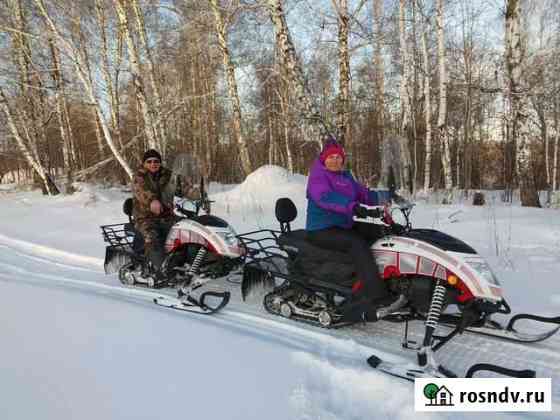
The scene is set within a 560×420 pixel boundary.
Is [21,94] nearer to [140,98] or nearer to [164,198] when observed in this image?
[140,98]

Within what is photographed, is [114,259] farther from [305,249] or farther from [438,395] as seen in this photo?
[438,395]

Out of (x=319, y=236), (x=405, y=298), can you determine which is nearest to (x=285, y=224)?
(x=319, y=236)

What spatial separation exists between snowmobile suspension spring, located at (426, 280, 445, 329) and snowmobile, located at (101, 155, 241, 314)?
Answer: 1.77m

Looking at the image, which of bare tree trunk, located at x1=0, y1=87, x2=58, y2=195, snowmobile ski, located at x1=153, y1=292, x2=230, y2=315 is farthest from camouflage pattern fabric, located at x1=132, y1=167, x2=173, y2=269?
bare tree trunk, located at x1=0, y1=87, x2=58, y2=195

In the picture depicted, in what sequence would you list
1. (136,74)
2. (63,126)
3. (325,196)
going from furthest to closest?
1. (63,126)
2. (136,74)
3. (325,196)

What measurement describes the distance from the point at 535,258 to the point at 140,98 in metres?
7.64

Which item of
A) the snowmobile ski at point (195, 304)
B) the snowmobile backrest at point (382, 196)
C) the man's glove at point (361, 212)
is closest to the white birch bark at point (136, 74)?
the snowmobile ski at point (195, 304)

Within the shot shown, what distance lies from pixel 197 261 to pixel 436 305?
7.67ft

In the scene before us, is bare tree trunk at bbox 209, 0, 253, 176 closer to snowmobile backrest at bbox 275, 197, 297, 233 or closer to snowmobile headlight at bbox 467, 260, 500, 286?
snowmobile backrest at bbox 275, 197, 297, 233

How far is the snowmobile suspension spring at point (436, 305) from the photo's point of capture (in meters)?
2.68

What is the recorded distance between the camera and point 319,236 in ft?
11.2

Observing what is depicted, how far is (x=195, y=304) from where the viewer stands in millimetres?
3848

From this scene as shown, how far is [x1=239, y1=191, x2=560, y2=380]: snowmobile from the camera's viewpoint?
2.68m

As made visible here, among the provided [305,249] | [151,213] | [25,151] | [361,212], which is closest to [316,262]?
[305,249]
